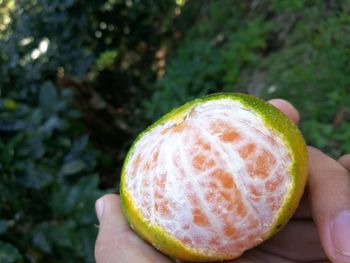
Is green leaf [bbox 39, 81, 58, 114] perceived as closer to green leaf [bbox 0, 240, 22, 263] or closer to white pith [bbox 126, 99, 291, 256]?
green leaf [bbox 0, 240, 22, 263]

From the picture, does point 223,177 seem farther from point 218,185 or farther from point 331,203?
point 331,203

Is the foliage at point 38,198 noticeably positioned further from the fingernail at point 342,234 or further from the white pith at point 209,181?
the fingernail at point 342,234

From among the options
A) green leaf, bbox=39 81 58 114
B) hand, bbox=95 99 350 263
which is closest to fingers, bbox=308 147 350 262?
hand, bbox=95 99 350 263

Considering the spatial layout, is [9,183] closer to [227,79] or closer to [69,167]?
[69,167]

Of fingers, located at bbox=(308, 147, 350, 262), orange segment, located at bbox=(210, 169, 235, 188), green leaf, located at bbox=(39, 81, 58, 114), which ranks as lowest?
fingers, located at bbox=(308, 147, 350, 262)

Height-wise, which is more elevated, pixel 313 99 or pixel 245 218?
pixel 245 218

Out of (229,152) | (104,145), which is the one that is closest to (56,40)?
(104,145)
